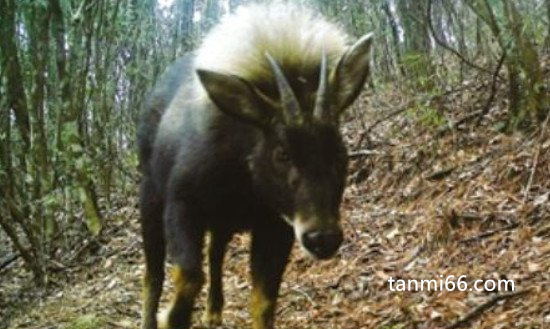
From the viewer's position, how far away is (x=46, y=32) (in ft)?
29.9

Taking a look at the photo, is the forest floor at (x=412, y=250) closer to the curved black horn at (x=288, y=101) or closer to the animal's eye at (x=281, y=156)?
the animal's eye at (x=281, y=156)

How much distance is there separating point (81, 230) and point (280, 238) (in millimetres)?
5232

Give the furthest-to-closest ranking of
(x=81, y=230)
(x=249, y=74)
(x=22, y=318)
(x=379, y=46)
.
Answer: (x=379, y=46), (x=81, y=230), (x=22, y=318), (x=249, y=74)

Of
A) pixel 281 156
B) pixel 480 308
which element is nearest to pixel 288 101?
pixel 281 156

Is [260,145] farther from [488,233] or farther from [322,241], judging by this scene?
[488,233]

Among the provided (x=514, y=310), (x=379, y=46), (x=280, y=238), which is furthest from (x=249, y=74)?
(x=379, y=46)

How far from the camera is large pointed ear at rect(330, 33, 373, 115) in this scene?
4434mm

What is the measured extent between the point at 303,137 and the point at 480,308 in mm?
1625

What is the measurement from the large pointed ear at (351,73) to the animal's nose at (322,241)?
765mm

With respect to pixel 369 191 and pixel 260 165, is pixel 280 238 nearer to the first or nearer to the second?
pixel 260 165

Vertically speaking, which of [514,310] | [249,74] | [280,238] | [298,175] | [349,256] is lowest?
[349,256]

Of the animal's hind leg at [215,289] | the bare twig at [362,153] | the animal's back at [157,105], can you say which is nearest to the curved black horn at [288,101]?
the animal's back at [157,105]

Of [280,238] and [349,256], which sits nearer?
[280,238]

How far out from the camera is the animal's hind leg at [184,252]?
15.8 ft
